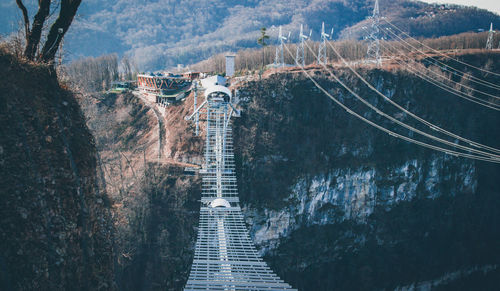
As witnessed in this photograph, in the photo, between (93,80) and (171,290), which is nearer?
(171,290)

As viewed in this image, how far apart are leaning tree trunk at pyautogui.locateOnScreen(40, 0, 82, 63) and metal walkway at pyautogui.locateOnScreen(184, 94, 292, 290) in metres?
10.2

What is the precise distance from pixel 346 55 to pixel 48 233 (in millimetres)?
49379

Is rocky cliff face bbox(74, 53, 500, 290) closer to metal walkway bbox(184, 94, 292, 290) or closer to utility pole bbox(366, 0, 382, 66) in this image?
metal walkway bbox(184, 94, 292, 290)

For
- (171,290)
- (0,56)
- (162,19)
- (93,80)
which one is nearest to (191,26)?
(162,19)

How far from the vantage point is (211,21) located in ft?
554

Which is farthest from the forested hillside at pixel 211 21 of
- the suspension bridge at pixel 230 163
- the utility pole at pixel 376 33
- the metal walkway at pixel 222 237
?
the metal walkway at pixel 222 237

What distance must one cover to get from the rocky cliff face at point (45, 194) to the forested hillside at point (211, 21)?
111669 mm

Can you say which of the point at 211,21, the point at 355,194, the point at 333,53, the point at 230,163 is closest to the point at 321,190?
the point at 355,194

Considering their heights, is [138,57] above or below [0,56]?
above

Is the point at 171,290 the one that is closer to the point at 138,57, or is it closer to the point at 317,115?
the point at 317,115

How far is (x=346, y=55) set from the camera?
50.9 m

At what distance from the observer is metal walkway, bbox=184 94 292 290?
16.0m

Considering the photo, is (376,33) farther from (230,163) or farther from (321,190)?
(230,163)

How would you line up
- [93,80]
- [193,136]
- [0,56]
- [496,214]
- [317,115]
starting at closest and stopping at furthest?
[0,56], [193,136], [317,115], [496,214], [93,80]
